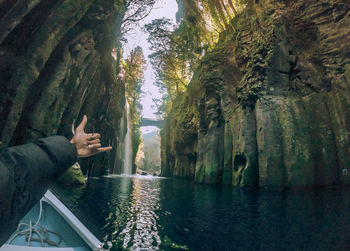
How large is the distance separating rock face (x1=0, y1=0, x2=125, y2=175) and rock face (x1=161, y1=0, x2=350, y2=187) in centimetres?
964

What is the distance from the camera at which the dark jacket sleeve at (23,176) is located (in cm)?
92

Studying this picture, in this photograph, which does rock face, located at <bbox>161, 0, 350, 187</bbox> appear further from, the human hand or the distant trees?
the human hand

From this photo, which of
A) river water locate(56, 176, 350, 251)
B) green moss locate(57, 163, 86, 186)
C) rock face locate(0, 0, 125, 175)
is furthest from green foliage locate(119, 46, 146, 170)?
river water locate(56, 176, 350, 251)

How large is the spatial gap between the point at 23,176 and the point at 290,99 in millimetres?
12466

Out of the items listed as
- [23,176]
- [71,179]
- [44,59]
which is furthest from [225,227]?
[71,179]

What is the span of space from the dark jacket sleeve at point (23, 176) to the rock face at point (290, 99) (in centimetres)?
1061

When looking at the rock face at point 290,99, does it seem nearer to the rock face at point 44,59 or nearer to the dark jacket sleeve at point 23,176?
the rock face at point 44,59

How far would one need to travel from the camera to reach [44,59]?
7.88m

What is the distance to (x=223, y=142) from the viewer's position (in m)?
16.2

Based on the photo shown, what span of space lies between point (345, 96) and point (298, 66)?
3.07m

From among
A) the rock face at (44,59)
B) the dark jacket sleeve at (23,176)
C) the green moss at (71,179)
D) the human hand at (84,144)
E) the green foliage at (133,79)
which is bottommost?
the green moss at (71,179)

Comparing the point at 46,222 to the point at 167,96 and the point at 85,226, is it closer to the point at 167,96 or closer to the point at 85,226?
the point at 85,226

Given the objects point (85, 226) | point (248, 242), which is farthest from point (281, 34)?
point (85, 226)

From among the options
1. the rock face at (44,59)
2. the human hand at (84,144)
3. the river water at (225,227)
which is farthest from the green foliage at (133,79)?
the human hand at (84,144)
